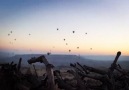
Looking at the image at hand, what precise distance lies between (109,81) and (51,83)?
1.98 metres

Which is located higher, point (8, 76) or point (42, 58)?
point (42, 58)

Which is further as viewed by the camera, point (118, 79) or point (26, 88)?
point (118, 79)

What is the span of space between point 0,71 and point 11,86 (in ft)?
1.54

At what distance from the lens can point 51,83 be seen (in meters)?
3.79

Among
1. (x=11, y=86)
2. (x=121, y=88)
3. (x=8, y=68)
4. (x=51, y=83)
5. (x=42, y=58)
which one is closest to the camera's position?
(x=51, y=83)

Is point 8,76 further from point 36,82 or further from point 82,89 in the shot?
point 82,89

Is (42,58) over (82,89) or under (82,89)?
over

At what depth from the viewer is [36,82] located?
17.7 feet

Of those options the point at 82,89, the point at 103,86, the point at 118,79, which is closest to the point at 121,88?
the point at 118,79

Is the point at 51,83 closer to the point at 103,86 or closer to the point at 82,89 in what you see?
the point at 82,89

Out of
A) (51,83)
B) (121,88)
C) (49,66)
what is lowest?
(121,88)

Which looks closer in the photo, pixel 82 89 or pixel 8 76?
pixel 82 89

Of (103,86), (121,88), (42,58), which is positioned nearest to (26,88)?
(42,58)

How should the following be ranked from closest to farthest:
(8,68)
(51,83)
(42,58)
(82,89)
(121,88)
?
1. (51,83)
2. (42,58)
3. (82,89)
4. (8,68)
5. (121,88)
